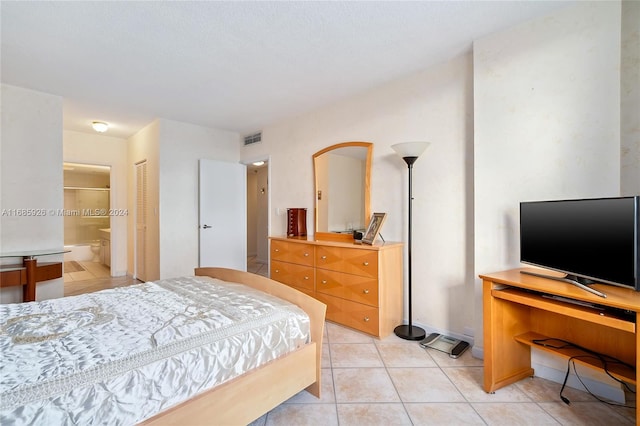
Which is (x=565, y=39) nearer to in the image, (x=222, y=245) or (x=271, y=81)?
(x=271, y=81)

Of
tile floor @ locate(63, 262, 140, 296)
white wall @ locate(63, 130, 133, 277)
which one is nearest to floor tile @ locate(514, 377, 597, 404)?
tile floor @ locate(63, 262, 140, 296)

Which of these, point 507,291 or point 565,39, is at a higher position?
point 565,39

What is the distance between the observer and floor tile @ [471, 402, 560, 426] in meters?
1.54

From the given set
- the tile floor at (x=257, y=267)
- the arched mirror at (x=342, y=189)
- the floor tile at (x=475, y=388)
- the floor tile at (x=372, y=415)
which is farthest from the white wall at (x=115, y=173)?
the floor tile at (x=475, y=388)

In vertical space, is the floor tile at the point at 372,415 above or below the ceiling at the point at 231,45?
below

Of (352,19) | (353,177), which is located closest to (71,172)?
(353,177)

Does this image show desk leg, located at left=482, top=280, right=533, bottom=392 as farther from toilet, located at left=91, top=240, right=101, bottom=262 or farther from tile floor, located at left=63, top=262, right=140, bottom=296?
toilet, located at left=91, top=240, right=101, bottom=262

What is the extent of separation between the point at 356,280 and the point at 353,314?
34cm

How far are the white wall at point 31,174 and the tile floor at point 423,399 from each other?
10.8 feet

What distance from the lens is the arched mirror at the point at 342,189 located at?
10.2ft

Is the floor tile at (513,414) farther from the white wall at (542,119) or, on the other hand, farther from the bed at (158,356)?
the bed at (158,356)

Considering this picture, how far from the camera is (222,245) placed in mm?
4590

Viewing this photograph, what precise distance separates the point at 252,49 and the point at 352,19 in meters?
0.86

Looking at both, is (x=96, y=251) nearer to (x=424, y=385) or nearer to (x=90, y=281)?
(x=90, y=281)
